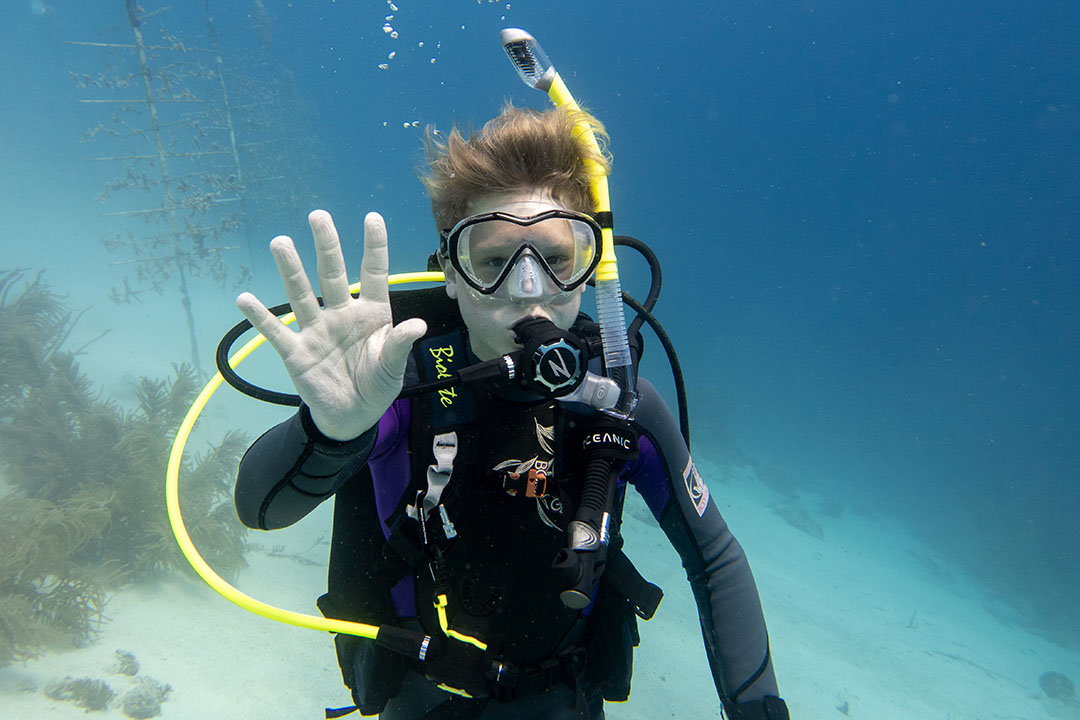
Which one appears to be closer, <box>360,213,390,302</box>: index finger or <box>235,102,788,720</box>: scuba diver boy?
<box>360,213,390,302</box>: index finger

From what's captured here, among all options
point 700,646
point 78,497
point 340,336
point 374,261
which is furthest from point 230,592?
point 700,646

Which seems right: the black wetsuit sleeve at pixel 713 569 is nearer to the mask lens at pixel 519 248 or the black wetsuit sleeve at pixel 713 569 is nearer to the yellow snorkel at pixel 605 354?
the yellow snorkel at pixel 605 354

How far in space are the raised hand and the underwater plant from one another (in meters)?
6.70

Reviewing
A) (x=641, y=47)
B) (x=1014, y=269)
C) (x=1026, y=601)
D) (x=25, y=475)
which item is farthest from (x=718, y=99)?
(x=25, y=475)

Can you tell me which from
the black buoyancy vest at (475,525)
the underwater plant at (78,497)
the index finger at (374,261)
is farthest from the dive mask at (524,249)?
the underwater plant at (78,497)

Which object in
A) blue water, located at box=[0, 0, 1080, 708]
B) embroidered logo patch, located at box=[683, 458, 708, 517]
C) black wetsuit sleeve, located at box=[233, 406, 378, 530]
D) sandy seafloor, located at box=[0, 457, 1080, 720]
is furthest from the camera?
blue water, located at box=[0, 0, 1080, 708]

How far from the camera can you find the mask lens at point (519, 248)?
190 centimetres

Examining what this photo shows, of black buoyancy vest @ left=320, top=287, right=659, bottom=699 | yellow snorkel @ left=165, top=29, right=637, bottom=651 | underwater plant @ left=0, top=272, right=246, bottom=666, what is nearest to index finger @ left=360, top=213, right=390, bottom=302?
black buoyancy vest @ left=320, top=287, right=659, bottom=699

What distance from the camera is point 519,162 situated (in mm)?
2070

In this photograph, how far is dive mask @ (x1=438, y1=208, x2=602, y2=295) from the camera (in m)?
1.87

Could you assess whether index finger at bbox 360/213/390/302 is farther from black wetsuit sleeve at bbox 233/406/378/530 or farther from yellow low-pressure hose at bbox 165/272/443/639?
yellow low-pressure hose at bbox 165/272/443/639

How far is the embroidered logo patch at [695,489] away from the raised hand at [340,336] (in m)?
1.38

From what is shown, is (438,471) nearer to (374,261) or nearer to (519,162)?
(374,261)

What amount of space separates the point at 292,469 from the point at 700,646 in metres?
8.16
